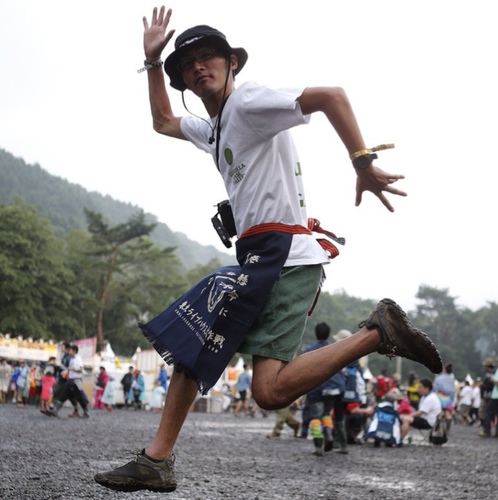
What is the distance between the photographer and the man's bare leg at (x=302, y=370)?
3.55 m

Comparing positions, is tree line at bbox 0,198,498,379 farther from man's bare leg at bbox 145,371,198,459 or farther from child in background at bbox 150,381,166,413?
man's bare leg at bbox 145,371,198,459

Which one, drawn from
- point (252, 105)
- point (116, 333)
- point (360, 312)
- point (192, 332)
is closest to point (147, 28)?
point (252, 105)

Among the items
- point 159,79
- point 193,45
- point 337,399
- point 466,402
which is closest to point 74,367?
point 337,399

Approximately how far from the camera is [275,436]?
1413cm

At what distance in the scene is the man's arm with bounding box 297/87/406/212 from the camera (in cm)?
345

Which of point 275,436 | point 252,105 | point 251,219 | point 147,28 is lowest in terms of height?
point 275,436

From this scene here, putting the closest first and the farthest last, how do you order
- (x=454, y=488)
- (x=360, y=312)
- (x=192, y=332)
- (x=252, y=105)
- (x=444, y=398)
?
(x=252, y=105), (x=192, y=332), (x=454, y=488), (x=444, y=398), (x=360, y=312)

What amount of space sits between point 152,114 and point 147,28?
1.52ft

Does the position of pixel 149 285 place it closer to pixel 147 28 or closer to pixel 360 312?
pixel 147 28

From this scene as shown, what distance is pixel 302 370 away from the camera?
3.57m

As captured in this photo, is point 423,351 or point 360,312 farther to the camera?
point 360,312

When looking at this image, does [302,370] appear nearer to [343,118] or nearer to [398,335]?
[398,335]

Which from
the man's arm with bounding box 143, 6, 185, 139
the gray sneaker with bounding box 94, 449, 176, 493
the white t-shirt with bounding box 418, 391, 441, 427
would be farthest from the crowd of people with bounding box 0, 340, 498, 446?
the man's arm with bounding box 143, 6, 185, 139

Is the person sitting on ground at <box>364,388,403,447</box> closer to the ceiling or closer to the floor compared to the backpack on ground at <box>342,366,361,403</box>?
closer to the floor
